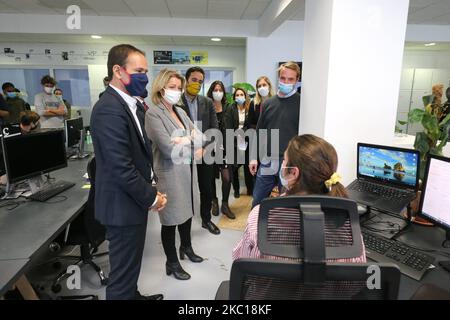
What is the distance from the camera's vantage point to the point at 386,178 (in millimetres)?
1716

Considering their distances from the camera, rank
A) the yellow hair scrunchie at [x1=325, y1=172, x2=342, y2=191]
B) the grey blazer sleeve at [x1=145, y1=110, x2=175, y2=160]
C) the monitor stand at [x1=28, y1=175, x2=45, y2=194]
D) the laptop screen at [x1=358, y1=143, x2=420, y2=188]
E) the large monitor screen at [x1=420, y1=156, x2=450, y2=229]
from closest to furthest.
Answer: the yellow hair scrunchie at [x1=325, y1=172, x2=342, y2=191] → the large monitor screen at [x1=420, y1=156, x2=450, y2=229] → the laptop screen at [x1=358, y1=143, x2=420, y2=188] → the grey blazer sleeve at [x1=145, y1=110, x2=175, y2=160] → the monitor stand at [x1=28, y1=175, x2=45, y2=194]

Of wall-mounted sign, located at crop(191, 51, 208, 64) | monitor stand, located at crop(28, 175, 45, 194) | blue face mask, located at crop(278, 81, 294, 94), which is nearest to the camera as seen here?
monitor stand, located at crop(28, 175, 45, 194)

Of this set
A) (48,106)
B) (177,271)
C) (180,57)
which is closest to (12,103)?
(48,106)

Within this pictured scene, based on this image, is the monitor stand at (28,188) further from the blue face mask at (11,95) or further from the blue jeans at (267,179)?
the blue face mask at (11,95)

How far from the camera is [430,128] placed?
66.9 inches

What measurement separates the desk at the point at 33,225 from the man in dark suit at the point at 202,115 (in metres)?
1.02

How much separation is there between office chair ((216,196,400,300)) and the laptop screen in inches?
43.1

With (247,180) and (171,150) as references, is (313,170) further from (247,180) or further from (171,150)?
(247,180)

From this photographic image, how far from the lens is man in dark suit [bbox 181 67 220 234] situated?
2461mm

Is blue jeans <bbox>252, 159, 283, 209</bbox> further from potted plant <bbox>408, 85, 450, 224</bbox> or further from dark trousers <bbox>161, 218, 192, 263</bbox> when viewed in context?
potted plant <bbox>408, 85, 450, 224</bbox>

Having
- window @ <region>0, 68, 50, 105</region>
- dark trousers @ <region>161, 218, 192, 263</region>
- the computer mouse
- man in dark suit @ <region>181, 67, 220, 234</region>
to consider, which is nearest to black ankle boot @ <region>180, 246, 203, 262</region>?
dark trousers @ <region>161, 218, 192, 263</region>

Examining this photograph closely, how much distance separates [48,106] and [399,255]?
4.74 metres

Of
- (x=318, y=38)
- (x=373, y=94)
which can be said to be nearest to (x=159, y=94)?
(x=318, y=38)

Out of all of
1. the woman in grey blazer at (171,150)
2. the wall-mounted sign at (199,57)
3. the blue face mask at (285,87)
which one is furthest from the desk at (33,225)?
the wall-mounted sign at (199,57)
